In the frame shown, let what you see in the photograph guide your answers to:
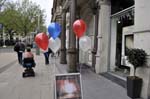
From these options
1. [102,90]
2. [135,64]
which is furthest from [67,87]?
[102,90]

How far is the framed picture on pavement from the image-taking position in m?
5.59

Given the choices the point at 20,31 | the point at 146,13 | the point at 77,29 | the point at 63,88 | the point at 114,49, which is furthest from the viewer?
the point at 20,31

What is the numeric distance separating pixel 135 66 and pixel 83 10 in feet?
40.3

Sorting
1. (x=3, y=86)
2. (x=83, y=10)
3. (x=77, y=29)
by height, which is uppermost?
(x=83, y=10)

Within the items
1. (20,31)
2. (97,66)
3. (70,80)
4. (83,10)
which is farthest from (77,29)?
(20,31)

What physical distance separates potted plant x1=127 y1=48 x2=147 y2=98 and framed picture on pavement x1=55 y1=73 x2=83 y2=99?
2.14 m

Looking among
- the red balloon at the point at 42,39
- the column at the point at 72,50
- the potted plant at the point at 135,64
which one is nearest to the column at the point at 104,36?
the column at the point at 72,50

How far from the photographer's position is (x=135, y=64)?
721cm

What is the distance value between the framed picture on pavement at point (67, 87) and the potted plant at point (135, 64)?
7.02ft

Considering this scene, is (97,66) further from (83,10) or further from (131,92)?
(83,10)

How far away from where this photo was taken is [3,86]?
10.2 m

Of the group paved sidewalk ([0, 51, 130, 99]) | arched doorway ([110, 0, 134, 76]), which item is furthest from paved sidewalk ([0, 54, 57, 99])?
arched doorway ([110, 0, 134, 76])

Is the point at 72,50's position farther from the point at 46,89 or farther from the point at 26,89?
the point at 26,89

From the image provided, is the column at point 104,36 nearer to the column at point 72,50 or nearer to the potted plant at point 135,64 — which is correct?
the column at point 72,50
